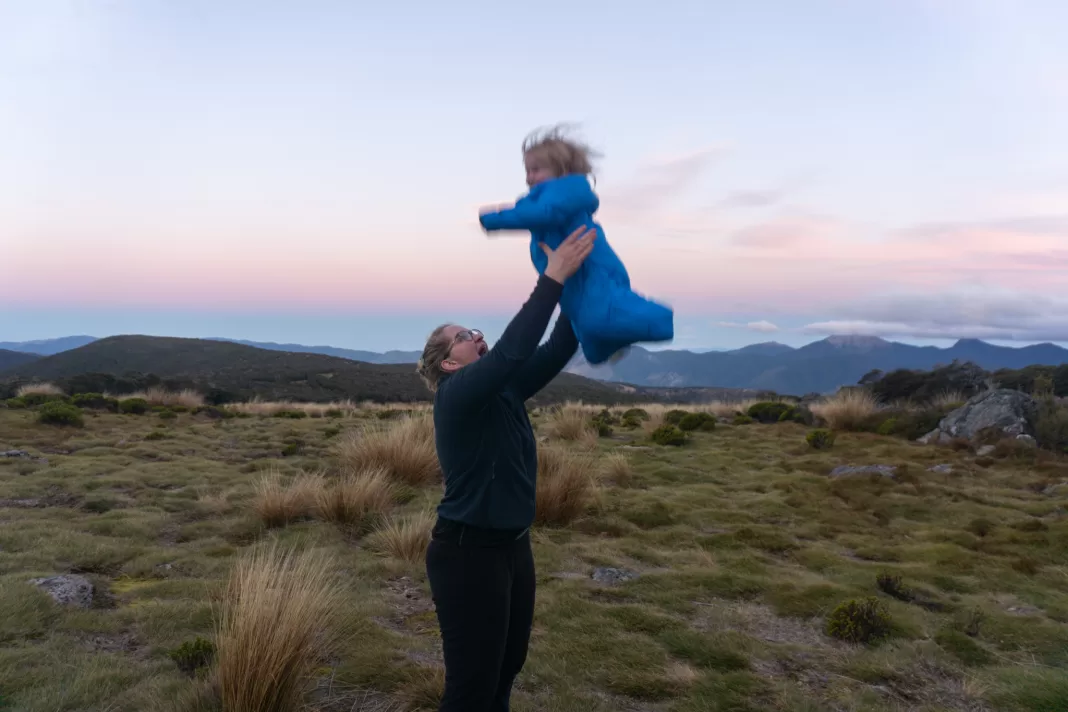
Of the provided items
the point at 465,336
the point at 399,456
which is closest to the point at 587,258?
the point at 465,336

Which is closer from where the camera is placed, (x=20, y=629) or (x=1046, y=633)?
(x=20, y=629)

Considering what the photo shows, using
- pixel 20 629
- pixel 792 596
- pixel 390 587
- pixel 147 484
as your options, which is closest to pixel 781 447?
pixel 792 596

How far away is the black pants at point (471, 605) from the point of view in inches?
101

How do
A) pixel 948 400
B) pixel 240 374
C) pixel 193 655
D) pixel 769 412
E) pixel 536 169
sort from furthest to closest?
pixel 240 374 < pixel 769 412 < pixel 948 400 < pixel 193 655 < pixel 536 169

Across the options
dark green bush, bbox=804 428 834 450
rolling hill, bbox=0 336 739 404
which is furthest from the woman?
rolling hill, bbox=0 336 739 404

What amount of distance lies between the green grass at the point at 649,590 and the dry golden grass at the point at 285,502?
0.14 metres

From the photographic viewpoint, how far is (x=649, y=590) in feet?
19.8

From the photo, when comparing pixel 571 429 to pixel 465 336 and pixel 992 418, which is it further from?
pixel 465 336

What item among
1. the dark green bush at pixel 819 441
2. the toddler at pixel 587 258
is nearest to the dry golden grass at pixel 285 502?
the toddler at pixel 587 258

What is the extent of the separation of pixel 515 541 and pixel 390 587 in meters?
3.69

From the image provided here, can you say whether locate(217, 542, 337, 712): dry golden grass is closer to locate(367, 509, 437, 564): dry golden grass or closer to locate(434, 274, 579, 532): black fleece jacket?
locate(434, 274, 579, 532): black fleece jacket

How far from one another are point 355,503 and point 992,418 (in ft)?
45.6

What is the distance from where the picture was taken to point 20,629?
4320mm

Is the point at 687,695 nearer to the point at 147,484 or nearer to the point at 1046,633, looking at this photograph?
the point at 1046,633
